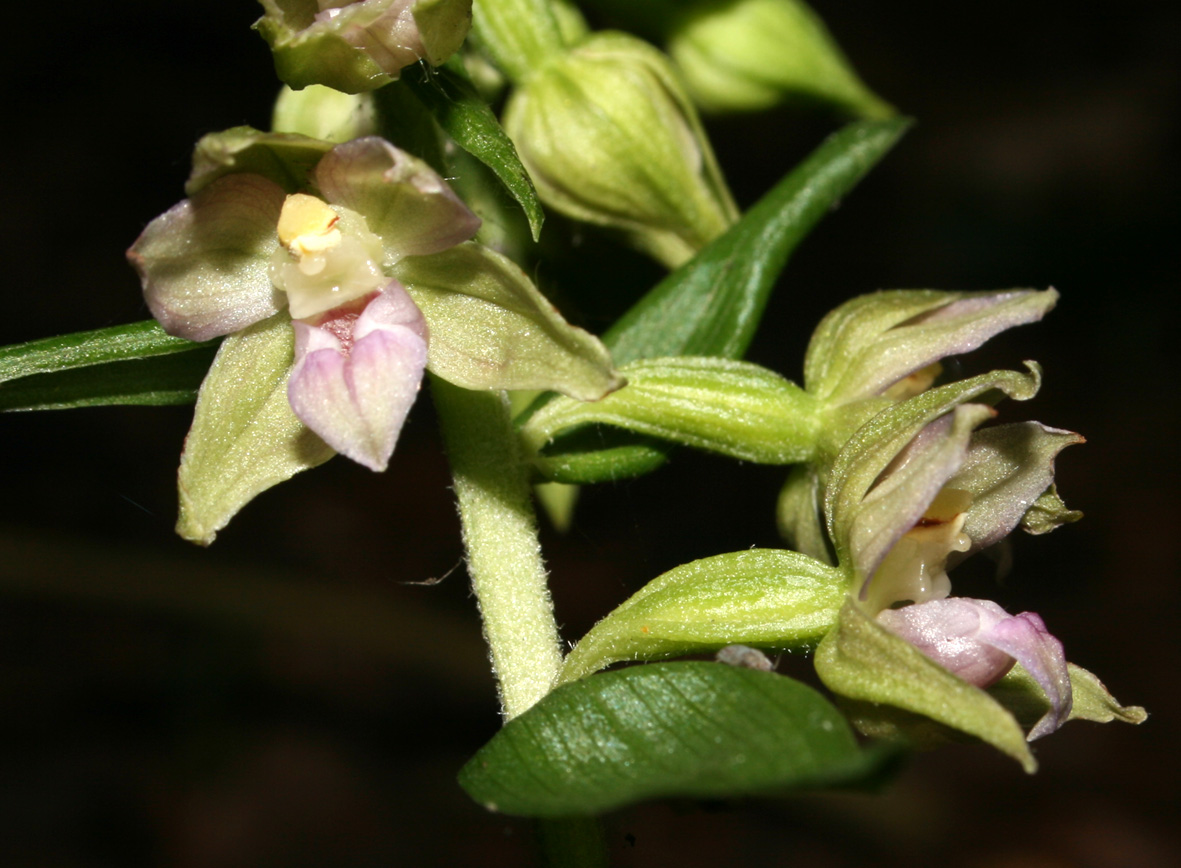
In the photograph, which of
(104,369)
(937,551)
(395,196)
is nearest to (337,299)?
(395,196)

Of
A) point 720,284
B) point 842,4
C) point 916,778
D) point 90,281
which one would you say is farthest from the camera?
point 842,4

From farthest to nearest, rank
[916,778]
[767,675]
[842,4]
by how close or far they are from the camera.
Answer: [842,4] → [916,778] → [767,675]

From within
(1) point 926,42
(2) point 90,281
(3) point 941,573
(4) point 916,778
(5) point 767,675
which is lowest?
(4) point 916,778

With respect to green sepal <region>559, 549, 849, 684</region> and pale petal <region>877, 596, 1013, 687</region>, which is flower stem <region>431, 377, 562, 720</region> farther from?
pale petal <region>877, 596, 1013, 687</region>

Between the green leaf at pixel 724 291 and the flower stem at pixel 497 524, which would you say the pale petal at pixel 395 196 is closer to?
the flower stem at pixel 497 524

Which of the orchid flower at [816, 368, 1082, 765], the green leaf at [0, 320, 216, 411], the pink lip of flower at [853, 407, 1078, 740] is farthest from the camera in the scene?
the green leaf at [0, 320, 216, 411]

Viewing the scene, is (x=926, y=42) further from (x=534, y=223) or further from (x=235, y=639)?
(x=534, y=223)

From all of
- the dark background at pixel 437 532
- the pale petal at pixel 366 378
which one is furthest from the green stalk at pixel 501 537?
the dark background at pixel 437 532

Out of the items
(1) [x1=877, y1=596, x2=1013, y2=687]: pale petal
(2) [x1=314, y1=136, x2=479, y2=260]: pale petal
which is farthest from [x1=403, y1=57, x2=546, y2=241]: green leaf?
(1) [x1=877, y1=596, x2=1013, y2=687]: pale petal

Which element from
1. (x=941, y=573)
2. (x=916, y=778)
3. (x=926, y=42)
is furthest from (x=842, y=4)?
(x=941, y=573)
